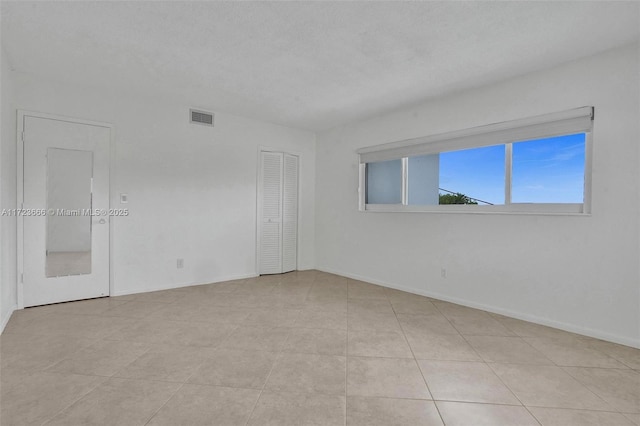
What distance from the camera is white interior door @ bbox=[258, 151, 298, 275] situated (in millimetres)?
4898

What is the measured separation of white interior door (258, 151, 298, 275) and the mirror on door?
7.26 ft

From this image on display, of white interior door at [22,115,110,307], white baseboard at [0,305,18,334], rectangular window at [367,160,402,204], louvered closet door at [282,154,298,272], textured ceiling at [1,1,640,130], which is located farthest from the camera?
louvered closet door at [282,154,298,272]

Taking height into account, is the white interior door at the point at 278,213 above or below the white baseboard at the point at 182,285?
above

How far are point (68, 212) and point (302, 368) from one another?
3.20 metres

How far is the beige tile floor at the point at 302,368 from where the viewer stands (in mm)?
1599

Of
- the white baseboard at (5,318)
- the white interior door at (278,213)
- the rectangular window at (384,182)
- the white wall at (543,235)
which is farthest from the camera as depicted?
the white interior door at (278,213)

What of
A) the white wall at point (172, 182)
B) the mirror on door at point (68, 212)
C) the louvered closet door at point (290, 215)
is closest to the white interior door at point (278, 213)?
the louvered closet door at point (290, 215)

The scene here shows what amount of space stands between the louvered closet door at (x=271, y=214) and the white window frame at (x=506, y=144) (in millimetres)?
1604

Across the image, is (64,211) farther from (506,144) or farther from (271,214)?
(506,144)

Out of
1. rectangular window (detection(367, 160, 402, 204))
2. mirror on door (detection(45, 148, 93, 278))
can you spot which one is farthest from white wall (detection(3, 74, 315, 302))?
rectangular window (detection(367, 160, 402, 204))

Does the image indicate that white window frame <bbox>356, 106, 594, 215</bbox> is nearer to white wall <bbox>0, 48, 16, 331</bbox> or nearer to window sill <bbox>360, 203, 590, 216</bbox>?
window sill <bbox>360, 203, 590, 216</bbox>

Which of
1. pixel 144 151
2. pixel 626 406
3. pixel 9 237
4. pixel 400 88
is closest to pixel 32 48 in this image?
pixel 144 151

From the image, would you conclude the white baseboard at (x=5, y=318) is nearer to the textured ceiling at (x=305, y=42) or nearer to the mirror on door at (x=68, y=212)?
the mirror on door at (x=68, y=212)

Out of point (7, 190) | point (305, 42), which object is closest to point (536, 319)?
point (305, 42)
